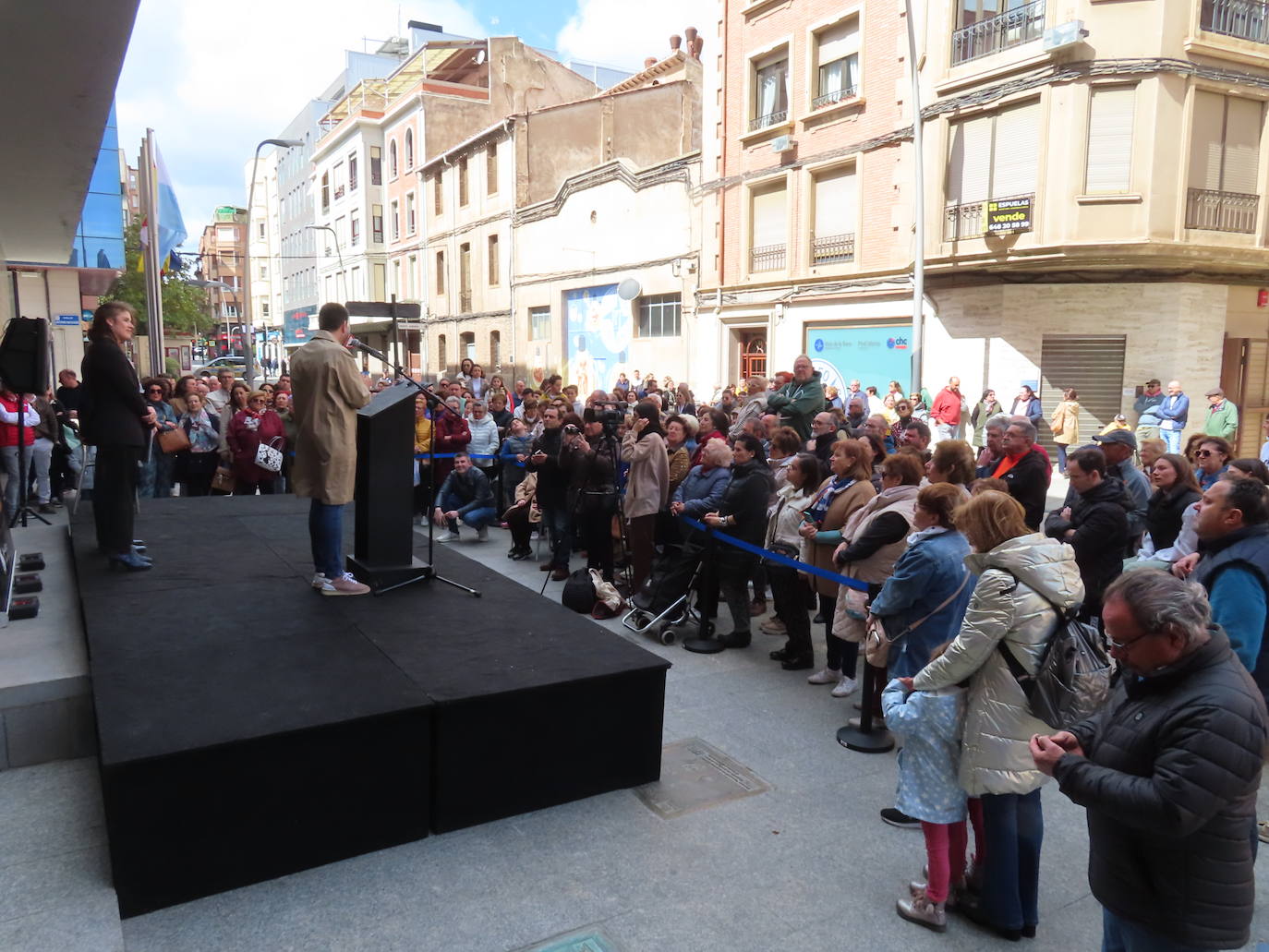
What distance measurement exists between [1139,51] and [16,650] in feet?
58.4

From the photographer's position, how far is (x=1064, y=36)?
14.9m

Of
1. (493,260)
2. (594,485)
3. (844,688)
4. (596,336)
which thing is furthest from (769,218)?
(844,688)

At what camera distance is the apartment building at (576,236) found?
24.1 meters

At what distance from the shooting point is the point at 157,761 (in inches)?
127

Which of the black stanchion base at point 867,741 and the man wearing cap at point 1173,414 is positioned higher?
the man wearing cap at point 1173,414

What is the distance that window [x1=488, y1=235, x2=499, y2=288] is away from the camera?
32094mm

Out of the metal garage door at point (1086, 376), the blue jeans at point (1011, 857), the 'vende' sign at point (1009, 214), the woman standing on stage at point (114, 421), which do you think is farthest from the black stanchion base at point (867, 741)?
the 'vende' sign at point (1009, 214)

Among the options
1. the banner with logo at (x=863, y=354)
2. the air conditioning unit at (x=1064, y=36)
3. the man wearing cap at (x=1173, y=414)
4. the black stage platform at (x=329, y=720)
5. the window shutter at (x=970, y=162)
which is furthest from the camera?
the banner with logo at (x=863, y=354)

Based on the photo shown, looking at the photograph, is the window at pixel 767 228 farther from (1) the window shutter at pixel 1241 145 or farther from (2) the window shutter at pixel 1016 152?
(1) the window shutter at pixel 1241 145

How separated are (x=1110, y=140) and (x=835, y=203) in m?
5.70

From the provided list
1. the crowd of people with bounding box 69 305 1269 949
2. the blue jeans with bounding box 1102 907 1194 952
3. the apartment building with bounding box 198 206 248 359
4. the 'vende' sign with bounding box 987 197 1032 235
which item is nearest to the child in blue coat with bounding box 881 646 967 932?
the crowd of people with bounding box 69 305 1269 949

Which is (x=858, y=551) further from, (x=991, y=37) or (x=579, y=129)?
(x=579, y=129)

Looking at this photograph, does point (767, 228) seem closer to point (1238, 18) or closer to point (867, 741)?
point (1238, 18)

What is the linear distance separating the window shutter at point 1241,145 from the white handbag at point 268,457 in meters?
16.7
